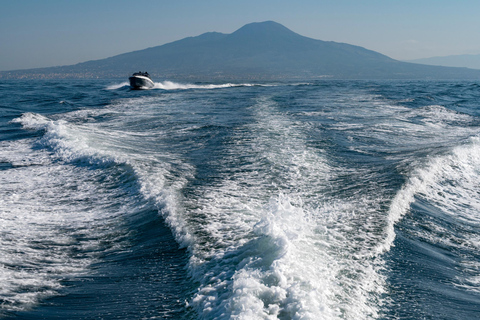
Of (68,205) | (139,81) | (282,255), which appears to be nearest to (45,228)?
(68,205)

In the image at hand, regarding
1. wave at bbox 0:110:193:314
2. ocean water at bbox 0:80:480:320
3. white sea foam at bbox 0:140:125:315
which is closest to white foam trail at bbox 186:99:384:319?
ocean water at bbox 0:80:480:320

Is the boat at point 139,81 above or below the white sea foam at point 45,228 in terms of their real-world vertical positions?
above

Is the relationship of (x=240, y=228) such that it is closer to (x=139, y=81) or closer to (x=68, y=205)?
(x=68, y=205)

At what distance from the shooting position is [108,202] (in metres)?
7.88

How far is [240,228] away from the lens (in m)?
6.14

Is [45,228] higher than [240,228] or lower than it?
lower

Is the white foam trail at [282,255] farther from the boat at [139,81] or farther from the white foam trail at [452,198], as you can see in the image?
the boat at [139,81]

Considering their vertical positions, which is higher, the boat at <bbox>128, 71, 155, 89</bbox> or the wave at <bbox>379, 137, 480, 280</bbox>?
the boat at <bbox>128, 71, 155, 89</bbox>

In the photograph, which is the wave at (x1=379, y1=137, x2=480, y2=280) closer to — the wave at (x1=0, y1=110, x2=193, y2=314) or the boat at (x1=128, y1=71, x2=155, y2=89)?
the wave at (x1=0, y1=110, x2=193, y2=314)

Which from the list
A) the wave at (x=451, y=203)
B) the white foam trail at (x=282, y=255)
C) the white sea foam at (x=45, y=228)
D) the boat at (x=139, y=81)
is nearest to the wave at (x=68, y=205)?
the white sea foam at (x=45, y=228)

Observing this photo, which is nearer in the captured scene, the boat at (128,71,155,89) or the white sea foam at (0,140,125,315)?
the white sea foam at (0,140,125,315)

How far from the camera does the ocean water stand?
4.31 m

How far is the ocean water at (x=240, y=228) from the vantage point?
14.1 ft

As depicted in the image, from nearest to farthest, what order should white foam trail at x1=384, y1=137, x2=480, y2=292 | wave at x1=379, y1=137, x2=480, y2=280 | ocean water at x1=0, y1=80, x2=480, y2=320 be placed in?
1. ocean water at x1=0, y1=80, x2=480, y2=320
2. wave at x1=379, y1=137, x2=480, y2=280
3. white foam trail at x1=384, y1=137, x2=480, y2=292
